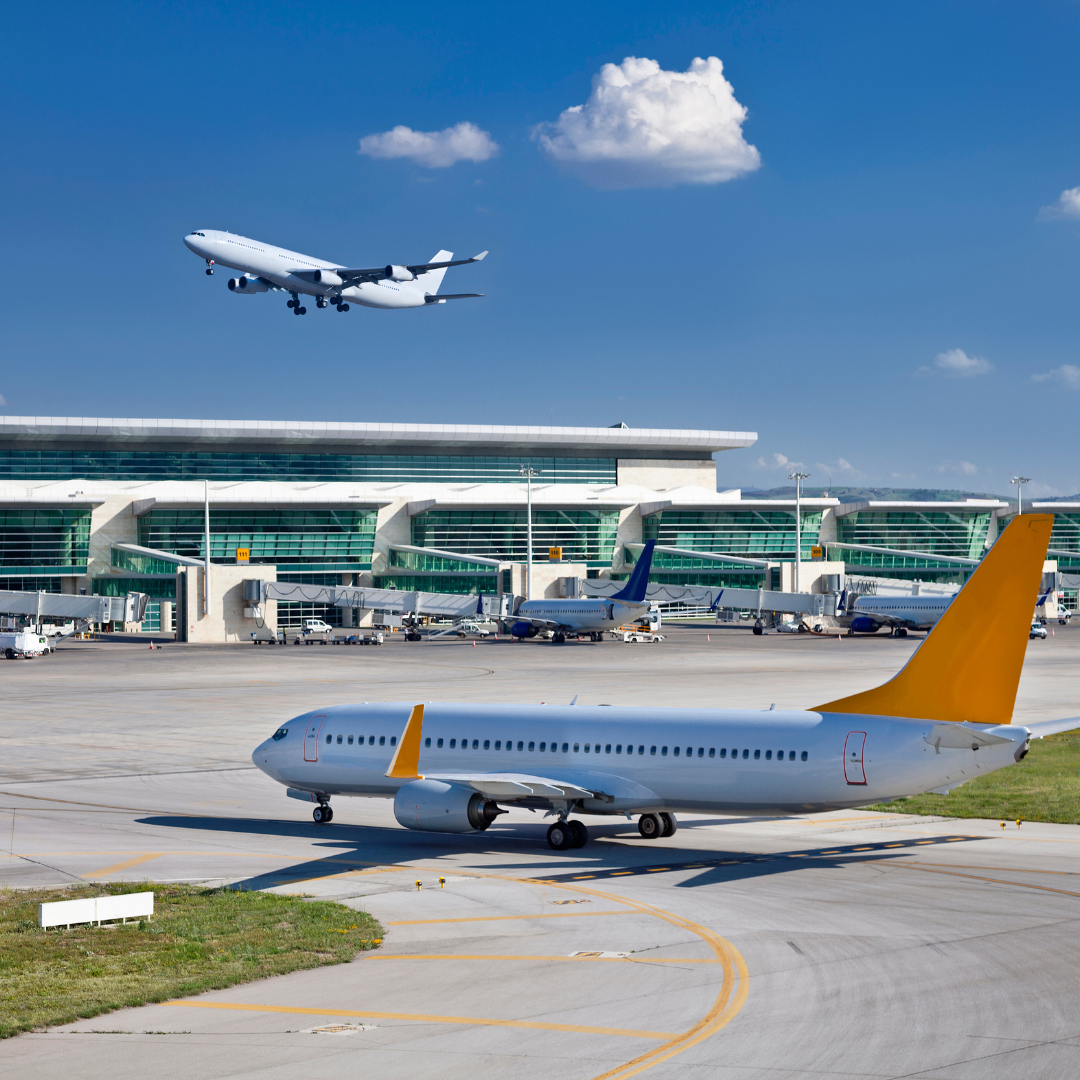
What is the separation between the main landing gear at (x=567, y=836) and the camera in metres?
34.7

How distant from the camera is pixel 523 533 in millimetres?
185500

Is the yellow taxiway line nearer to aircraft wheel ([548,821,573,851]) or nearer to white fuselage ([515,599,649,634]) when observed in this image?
aircraft wheel ([548,821,573,851])

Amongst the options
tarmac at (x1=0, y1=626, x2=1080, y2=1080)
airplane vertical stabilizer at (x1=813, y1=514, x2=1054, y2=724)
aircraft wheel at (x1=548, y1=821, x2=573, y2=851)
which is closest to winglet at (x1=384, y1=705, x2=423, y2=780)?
tarmac at (x1=0, y1=626, x2=1080, y2=1080)

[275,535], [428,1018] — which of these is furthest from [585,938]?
[275,535]

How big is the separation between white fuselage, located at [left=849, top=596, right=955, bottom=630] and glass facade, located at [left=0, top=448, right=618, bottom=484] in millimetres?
79014

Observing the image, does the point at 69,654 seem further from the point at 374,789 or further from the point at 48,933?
the point at 48,933

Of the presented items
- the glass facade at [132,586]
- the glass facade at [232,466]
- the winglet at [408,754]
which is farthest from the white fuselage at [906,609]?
the winglet at [408,754]

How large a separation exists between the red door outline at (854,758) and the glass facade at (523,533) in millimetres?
148628

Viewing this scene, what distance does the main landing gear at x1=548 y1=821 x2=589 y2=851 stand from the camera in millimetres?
34656

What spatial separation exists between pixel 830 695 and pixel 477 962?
52.7 meters

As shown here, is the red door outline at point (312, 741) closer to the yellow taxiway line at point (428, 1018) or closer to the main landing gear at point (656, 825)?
the main landing gear at point (656, 825)

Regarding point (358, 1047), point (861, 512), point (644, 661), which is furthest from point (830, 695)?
point (861, 512)

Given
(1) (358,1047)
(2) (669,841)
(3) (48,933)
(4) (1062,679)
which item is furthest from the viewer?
(4) (1062,679)

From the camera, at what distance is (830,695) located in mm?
72938
